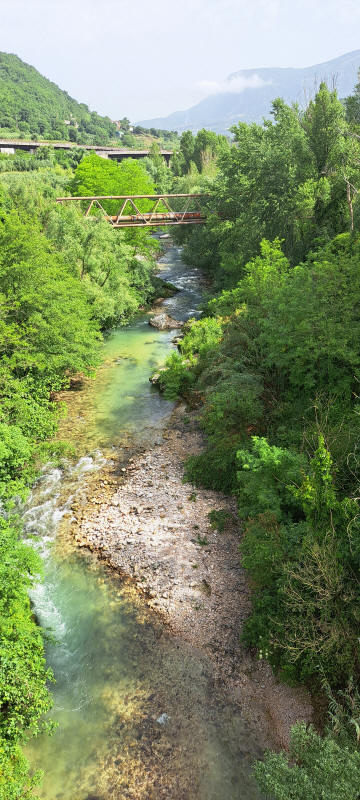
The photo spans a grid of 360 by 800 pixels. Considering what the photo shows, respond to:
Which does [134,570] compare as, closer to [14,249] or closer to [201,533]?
[201,533]

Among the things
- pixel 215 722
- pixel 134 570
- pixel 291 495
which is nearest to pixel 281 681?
pixel 215 722

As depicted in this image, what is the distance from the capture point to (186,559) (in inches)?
576

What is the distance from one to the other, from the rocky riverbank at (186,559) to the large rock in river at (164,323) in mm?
17281

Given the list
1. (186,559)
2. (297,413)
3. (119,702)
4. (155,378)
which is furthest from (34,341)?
(119,702)

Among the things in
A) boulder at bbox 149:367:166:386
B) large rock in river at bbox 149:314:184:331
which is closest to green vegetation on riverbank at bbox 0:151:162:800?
large rock in river at bbox 149:314:184:331

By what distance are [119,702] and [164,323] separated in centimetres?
2944

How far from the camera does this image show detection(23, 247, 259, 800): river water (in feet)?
30.9

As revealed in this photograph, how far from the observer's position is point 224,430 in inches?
707

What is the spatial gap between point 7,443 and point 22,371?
7641mm

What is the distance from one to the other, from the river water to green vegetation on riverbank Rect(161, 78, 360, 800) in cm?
157

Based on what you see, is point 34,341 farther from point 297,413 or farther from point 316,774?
point 316,774

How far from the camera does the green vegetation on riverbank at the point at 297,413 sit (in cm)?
947

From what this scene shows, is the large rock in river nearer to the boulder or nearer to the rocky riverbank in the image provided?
the boulder

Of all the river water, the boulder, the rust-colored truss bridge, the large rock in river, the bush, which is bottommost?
the river water
